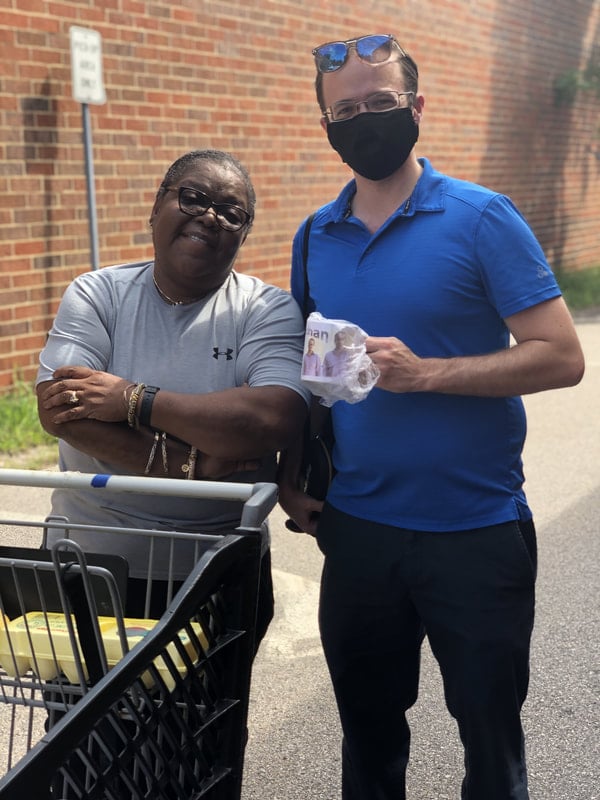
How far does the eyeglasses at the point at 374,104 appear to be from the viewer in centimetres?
242

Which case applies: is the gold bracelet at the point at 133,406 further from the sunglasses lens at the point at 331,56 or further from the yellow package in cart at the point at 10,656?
the sunglasses lens at the point at 331,56

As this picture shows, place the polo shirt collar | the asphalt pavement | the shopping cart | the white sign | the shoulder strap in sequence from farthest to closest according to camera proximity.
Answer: the white sign
the asphalt pavement
the shoulder strap
the polo shirt collar
the shopping cart

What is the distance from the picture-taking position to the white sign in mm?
6887

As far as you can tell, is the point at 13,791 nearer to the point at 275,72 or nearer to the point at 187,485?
the point at 187,485

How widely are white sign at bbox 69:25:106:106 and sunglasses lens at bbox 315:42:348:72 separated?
484cm

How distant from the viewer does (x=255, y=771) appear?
11.0 feet

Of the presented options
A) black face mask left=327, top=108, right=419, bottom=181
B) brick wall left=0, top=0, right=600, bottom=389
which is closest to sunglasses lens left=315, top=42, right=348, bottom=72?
black face mask left=327, top=108, right=419, bottom=181

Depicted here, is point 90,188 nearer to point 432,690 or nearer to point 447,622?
point 432,690

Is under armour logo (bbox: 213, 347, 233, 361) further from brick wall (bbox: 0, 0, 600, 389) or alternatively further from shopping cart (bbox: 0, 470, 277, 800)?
brick wall (bbox: 0, 0, 600, 389)

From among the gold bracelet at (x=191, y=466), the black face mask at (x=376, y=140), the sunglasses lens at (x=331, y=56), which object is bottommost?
the gold bracelet at (x=191, y=466)

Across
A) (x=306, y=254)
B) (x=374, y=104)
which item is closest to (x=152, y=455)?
(x=306, y=254)

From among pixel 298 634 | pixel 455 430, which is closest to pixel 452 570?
pixel 455 430

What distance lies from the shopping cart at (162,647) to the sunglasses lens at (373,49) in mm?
1073

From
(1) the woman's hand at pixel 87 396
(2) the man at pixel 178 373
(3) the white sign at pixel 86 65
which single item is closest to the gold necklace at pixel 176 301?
(2) the man at pixel 178 373
